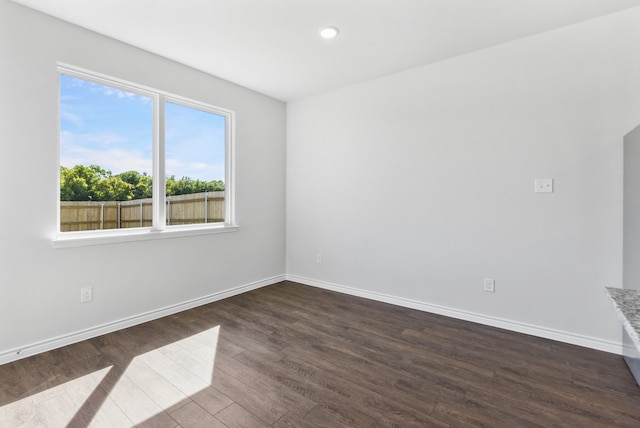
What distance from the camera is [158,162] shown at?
3012 mm

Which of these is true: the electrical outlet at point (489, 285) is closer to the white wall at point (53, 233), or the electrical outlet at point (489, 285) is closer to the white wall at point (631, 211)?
the white wall at point (631, 211)

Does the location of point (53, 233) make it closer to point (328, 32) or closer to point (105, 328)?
point (105, 328)

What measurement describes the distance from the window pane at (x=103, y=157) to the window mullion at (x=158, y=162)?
0.14 feet

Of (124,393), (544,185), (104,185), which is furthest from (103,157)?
(544,185)

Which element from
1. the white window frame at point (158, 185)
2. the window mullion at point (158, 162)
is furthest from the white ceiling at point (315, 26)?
the window mullion at point (158, 162)

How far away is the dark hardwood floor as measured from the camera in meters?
1.62

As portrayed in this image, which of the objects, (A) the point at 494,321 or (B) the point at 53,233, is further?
(A) the point at 494,321

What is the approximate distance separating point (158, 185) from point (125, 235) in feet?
1.92

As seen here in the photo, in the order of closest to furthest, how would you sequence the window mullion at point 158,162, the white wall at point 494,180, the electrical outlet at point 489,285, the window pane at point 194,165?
the white wall at point 494,180, the electrical outlet at point 489,285, the window mullion at point 158,162, the window pane at point 194,165

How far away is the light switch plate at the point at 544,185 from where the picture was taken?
2.49m

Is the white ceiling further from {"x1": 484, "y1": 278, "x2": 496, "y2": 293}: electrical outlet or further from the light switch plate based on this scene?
{"x1": 484, "y1": 278, "x2": 496, "y2": 293}: electrical outlet

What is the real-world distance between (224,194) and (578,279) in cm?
353

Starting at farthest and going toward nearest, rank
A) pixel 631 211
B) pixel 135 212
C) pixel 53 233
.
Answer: pixel 135 212, pixel 53 233, pixel 631 211

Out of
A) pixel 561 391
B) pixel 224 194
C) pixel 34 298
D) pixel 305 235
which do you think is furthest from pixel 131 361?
pixel 561 391
